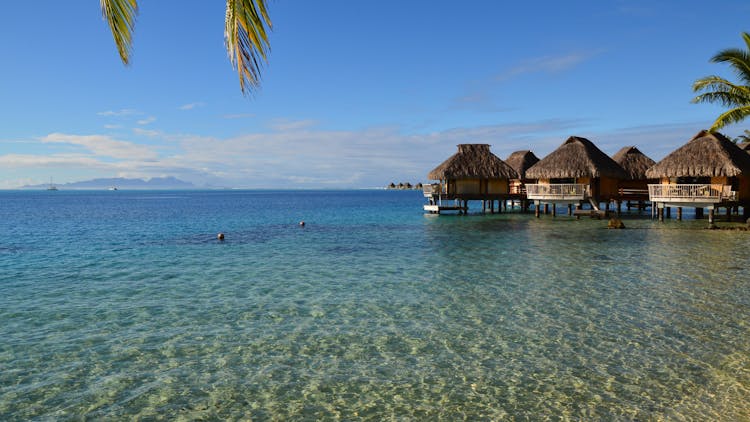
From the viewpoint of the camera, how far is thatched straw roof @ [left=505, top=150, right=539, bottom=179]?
39838 mm

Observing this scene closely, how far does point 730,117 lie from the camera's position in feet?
72.6

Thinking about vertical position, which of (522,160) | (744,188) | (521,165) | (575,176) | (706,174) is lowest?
(744,188)

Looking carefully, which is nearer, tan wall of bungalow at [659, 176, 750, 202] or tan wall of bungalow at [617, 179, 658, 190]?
tan wall of bungalow at [659, 176, 750, 202]

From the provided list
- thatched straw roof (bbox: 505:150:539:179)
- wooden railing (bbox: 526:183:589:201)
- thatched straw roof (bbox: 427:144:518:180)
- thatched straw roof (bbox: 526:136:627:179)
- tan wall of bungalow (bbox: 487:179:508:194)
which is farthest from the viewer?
thatched straw roof (bbox: 505:150:539:179)

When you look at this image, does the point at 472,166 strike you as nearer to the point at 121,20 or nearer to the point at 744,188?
the point at 744,188

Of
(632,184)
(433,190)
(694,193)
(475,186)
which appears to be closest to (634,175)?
(632,184)

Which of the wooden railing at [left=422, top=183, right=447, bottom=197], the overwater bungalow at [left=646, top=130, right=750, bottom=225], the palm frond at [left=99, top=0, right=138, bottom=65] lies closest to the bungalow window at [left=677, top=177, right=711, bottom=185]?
the overwater bungalow at [left=646, top=130, right=750, bottom=225]

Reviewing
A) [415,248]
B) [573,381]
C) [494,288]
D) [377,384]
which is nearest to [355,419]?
[377,384]

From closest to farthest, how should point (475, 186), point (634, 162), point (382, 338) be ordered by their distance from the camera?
point (382, 338)
point (475, 186)
point (634, 162)

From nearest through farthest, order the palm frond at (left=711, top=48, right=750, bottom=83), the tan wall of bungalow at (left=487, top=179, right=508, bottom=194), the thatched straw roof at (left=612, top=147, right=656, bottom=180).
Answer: the palm frond at (left=711, top=48, right=750, bottom=83) < the tan wall of bungalow at (left=487, top=179, right=508, bottom=194) < the thatched straw roof at (left=612, top=147, right=656, bottom=180)

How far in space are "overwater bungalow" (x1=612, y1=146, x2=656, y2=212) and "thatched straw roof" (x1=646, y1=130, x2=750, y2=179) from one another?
656cm

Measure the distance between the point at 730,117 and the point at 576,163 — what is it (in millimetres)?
10154

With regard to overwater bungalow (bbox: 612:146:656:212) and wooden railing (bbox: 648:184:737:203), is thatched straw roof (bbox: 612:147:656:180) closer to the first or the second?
overwater bungalow (bbox: 612:146:656:212)

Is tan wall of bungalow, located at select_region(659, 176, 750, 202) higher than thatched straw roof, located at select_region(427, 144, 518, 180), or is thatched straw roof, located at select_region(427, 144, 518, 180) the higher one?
thatched straw roof, located at select_region(427, 144, 518, 180)
